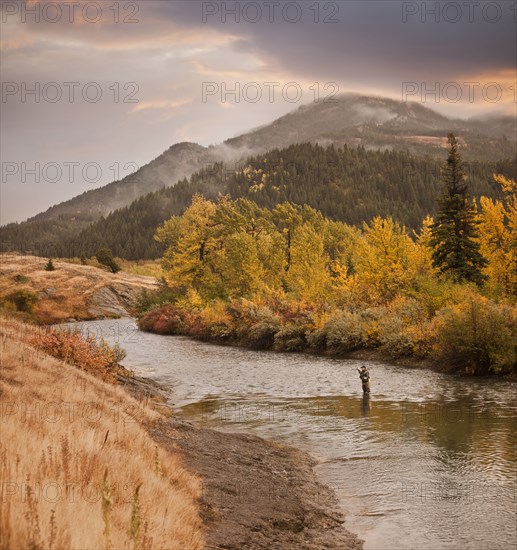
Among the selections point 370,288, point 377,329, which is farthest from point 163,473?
point 370,288

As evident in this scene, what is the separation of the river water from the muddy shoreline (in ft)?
1.86

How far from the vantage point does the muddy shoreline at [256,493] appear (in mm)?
10625

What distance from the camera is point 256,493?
503 inches

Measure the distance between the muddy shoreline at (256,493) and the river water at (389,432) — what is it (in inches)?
22.4

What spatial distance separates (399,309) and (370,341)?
4116 millimetres

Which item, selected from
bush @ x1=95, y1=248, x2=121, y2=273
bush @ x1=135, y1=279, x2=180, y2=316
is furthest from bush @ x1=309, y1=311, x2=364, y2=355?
bush @ x1=95, y1=248, x2=121, y2=273

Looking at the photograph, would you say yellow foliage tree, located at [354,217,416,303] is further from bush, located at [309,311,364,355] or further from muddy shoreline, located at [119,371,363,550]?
muddy shoreline, located at [119,371,363,550]

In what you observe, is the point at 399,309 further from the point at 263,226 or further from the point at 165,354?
the point at 263,226

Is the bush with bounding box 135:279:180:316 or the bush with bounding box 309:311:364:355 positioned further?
the bush with bounding box 135:279:180:316

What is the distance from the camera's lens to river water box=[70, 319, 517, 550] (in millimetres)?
12188

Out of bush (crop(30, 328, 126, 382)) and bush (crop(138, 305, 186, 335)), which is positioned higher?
bush (crop(30, 328, 126, 382))

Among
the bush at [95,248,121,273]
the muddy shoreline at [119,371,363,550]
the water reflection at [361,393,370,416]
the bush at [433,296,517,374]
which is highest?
the bush at [95,248,121,273]

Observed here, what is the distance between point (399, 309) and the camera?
42.9 m

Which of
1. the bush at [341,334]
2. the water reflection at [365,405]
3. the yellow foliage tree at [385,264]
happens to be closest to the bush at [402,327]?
the bush at [341,334]
